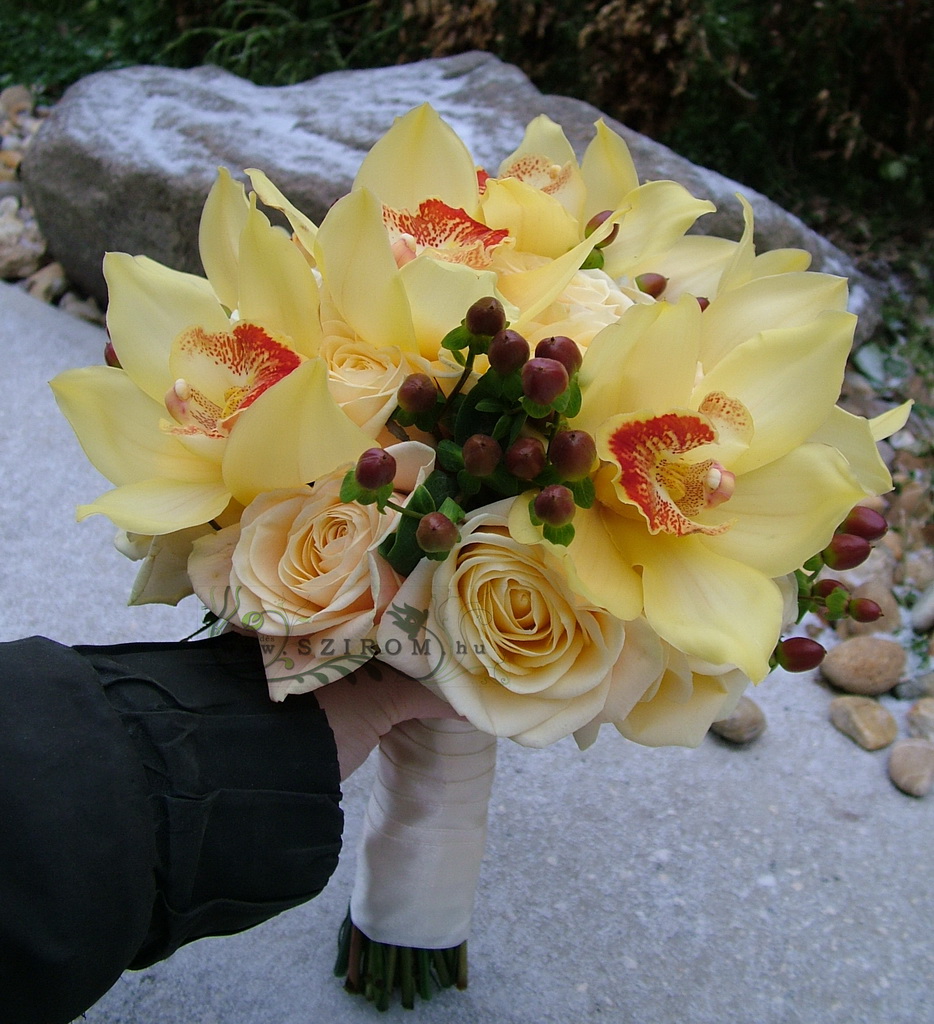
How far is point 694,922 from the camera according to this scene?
3.13 ft

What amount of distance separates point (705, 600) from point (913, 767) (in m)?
0.82

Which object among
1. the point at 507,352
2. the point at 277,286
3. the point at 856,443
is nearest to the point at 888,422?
the point at 856,443

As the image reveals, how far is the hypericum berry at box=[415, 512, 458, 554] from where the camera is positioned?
49 centimetres

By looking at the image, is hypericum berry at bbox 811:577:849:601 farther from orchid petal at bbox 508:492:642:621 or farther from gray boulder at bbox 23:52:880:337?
gray boulder at bbox 23:52:880:337

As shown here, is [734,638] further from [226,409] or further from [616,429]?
[226,409]

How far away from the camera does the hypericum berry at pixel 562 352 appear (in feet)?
1.65

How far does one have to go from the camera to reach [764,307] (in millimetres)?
596

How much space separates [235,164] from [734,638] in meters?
1.53

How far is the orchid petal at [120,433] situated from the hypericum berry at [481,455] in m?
0.16

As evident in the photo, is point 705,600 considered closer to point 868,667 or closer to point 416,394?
point 416,394

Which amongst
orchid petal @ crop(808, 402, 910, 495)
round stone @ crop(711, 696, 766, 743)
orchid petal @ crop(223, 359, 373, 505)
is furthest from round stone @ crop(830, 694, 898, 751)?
orchid petal @ crop(223, 359, 373, 505)

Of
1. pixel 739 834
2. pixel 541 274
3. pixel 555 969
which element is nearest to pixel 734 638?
pixel 541 274

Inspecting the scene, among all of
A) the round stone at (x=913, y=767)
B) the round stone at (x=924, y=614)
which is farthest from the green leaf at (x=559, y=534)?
the round stone at (x=924, y=614)

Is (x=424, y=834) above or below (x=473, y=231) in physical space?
below
